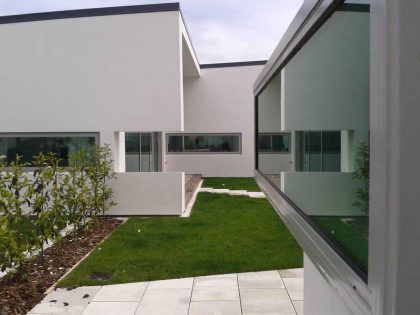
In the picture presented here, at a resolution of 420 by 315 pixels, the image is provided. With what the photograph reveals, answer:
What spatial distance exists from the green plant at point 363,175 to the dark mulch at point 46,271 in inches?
168

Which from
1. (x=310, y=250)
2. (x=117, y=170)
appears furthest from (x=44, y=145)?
(x=310, y=250)

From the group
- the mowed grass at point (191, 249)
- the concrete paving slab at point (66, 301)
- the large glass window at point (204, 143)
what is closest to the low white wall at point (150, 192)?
the mowed grass at point (191, 249)

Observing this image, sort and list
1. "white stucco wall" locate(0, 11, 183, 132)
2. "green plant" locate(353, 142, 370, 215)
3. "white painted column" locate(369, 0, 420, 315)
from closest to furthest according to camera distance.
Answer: "white painted column" locate(369, 0, 420, 315) < "green plant" locate(353, 142, 370, 215) < "white stucco wall" locate(0, 11, 183, 132)

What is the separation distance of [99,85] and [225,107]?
28.3ft

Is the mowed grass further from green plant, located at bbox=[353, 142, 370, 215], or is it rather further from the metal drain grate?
green plant, located at bbox=[353, 142, 370, 215]

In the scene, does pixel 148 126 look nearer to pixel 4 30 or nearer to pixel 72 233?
pixel 72 233

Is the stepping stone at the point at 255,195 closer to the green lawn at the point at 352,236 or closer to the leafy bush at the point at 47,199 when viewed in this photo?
the leafy bush at the point at 47,199

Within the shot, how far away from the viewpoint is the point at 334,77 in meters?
1.34

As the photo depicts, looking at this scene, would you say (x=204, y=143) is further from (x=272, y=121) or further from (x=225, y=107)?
(x=272, y=121)

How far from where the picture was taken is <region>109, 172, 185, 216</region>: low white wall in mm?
9383

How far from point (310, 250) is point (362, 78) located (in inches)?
32.5

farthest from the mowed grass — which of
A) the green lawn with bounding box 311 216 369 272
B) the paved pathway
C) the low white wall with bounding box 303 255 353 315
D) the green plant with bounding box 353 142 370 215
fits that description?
the green plant with bounding box 353 142 370 215

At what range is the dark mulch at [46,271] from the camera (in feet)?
14.8

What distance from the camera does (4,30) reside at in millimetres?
Result: 9562
